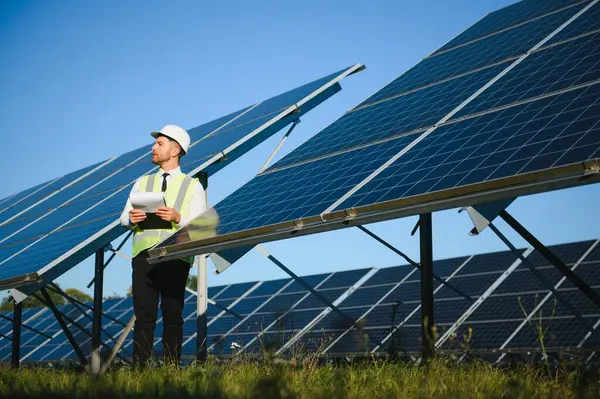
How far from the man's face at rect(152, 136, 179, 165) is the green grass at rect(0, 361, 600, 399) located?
8.09 feet

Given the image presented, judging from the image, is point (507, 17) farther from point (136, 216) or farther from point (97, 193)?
point (136, 216)

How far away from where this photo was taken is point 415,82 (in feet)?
41.9

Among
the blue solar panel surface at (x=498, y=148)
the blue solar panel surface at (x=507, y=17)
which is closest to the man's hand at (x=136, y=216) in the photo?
the blue solar panel surface at (x=498, y=148)

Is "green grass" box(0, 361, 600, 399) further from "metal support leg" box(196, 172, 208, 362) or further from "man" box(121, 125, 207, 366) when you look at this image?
"metal support leg" box(196, 172, 208, 362)

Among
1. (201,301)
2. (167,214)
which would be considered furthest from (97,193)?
(167,214)

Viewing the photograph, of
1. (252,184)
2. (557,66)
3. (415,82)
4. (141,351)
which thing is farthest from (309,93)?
(141,351)

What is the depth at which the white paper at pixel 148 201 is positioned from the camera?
846cm

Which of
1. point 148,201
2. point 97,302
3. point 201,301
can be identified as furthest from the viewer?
point 201,301

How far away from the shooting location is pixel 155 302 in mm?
8641

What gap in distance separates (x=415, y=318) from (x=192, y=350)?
14.1ft

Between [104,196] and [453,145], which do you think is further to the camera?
[104,196]

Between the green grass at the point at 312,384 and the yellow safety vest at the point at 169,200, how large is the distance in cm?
181

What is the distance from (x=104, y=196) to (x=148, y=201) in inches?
229

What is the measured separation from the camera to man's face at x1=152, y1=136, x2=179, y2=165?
9.01 metres
